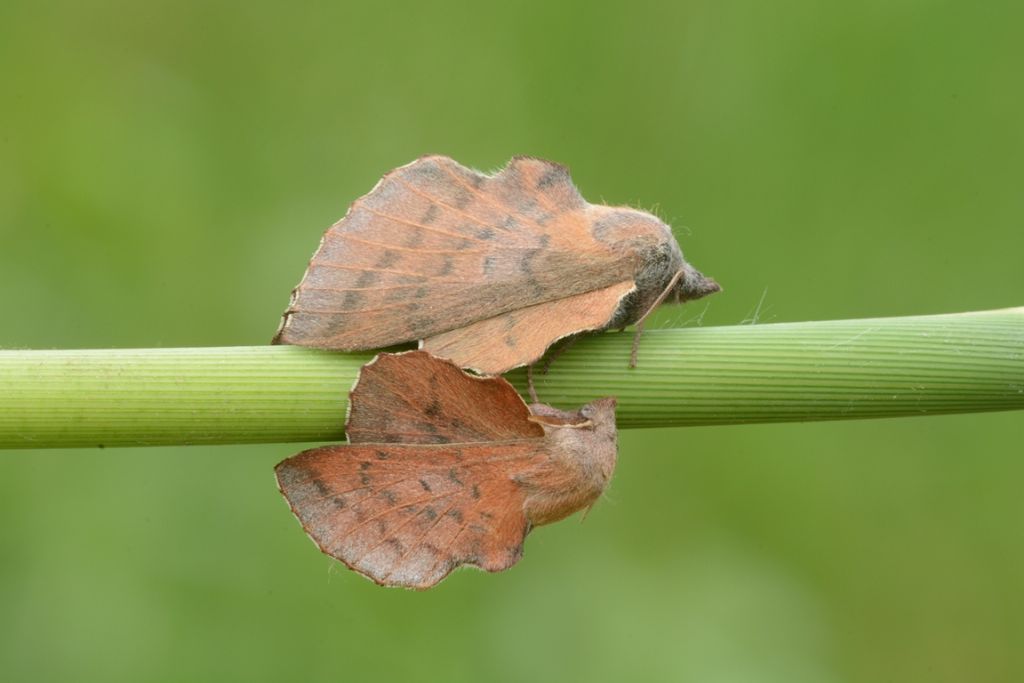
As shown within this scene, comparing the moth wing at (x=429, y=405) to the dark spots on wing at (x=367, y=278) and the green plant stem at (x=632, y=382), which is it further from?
the dark spots on wing at (x=367, y=278)

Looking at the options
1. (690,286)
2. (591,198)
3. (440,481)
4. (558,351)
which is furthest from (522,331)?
(591,198)

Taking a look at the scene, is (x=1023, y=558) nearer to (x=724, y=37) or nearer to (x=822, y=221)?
(x=822, y=221)

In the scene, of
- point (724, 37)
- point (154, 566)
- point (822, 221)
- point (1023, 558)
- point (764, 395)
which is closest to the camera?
point (764, 395)

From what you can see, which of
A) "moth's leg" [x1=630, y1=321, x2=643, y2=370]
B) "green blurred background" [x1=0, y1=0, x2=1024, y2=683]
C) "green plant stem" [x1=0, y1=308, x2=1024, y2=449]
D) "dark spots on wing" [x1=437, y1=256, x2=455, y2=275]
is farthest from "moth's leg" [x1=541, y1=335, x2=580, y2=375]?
"green blurred background" [x1=0, y1=0, x2=1024, y2=683]

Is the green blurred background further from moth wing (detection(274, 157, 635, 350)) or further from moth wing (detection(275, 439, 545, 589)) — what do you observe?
moth wing (detection(275, 439, 545, 589))

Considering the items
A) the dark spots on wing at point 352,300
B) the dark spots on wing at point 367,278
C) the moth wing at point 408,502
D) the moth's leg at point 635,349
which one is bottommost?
the moth wing at point 408,502

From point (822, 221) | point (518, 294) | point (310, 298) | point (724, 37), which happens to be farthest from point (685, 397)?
point (724, 37)

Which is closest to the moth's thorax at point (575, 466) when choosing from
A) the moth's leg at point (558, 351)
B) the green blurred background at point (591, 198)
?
the moth's leg at point (558, 351)
